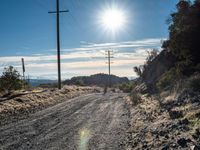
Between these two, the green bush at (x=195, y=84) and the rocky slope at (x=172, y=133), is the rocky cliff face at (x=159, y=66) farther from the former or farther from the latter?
the rocky slope at (x=172, y=133)

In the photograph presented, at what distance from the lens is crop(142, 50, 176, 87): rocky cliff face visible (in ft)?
162

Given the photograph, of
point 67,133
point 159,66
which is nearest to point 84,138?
point 67,133

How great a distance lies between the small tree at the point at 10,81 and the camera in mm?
53562

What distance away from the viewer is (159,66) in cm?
5419

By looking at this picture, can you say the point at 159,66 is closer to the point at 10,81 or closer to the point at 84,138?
the point at 10,81

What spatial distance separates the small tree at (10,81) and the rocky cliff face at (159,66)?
1971 cm

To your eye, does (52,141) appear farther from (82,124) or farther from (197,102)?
(197,102)

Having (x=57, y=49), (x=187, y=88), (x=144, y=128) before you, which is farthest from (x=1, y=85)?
(x=144, y=128)

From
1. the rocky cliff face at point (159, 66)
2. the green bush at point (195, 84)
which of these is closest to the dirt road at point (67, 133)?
the green bush at point (195, 84)

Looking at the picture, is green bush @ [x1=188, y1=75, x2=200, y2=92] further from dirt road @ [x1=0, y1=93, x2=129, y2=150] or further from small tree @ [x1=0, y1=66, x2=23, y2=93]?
small tree @ [x1=0, y1=66, x2=23, y2=93]

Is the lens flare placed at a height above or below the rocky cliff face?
below

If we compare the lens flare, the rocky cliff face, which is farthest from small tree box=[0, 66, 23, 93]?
the lens flare

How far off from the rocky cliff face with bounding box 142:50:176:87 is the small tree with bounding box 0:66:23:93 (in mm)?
19706

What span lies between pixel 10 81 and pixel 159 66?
22674 millimetres
